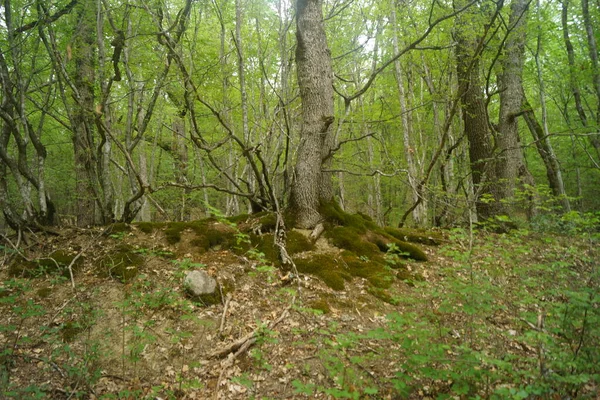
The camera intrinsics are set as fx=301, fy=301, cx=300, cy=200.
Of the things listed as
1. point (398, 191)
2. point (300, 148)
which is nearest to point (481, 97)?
point (300, 148)

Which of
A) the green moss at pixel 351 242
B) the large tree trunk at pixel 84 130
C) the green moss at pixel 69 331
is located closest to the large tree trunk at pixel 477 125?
the green moss at pixel 351 242

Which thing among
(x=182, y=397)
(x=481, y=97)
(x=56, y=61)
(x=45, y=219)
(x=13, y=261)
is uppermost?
(x=56, y=61)

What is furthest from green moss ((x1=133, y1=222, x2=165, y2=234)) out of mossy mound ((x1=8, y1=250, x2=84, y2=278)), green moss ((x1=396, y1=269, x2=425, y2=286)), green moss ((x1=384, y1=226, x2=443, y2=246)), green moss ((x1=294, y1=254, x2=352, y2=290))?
green moss ((x1=384, y1=226, x2=443, y2=246))

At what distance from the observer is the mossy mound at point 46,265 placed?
14.1 feet

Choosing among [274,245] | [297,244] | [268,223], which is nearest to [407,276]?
[297,244]

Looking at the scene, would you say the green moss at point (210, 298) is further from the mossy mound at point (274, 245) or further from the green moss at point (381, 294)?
the green moss at point (381, 294)

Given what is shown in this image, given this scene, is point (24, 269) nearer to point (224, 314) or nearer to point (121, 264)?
point (121, 264)

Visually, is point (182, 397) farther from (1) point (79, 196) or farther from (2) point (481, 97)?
(2) point (481, 97)

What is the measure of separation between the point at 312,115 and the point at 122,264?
3920 millimetres

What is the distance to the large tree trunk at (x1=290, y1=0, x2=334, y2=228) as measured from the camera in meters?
5.38

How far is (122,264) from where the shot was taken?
4.45m

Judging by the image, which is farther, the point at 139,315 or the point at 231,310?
the point at 231,310

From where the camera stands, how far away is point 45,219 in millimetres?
5684

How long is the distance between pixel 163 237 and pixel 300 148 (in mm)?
2844
